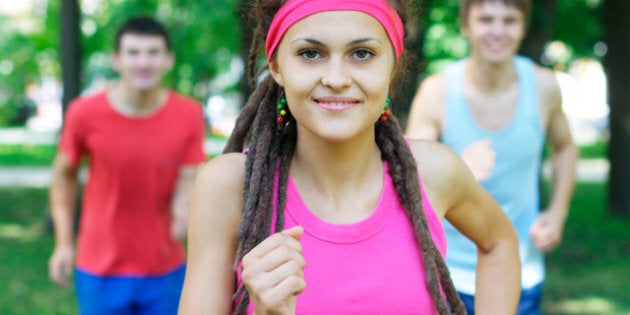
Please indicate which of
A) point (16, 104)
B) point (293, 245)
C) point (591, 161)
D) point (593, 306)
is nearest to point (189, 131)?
point (293, 245)

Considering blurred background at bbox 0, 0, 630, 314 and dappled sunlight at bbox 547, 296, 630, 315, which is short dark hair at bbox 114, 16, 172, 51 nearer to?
blurred background at bbox 0, 0, 630, 314

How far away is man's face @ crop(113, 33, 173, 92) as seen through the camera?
502 cm

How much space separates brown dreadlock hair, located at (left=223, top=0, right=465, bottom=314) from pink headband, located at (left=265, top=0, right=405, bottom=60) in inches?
2.2

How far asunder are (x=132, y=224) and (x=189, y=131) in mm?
645

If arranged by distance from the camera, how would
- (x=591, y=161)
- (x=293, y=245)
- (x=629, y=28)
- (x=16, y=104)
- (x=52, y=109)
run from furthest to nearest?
(x=52, y=109) < (x=16, y=104) < (x=591, y=161) < (x=629, y=28) < (x=293, y=245)

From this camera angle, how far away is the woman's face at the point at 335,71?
2078mm

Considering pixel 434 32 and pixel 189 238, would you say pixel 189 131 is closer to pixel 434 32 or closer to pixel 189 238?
pixel 189 238

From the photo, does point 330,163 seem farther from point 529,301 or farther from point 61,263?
point 61,263

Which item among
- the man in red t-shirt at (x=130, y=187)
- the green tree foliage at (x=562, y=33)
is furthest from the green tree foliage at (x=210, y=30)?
the man in red t-shirt at (x=130, y=187)

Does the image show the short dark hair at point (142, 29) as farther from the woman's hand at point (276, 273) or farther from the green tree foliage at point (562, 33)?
the green tree foliage at point (562, 33)

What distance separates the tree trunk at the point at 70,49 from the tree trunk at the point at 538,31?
6.07 meters

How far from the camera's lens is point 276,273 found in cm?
186

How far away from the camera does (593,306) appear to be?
7824 mm

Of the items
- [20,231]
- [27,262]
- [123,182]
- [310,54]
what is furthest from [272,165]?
[20,231]
